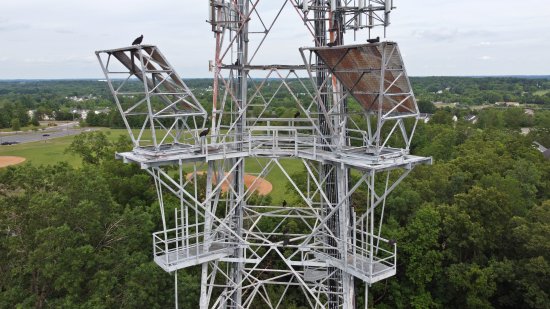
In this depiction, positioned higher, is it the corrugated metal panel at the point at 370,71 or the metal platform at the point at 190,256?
the corrugated metal panel at the point at 370,71

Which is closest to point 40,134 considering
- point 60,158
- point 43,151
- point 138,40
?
→ point 43,151

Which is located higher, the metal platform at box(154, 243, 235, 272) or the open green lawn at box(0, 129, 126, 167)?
the metal platform at box(154, 243, 235, 272)

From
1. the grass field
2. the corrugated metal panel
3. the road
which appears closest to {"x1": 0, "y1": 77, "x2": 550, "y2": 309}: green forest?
the corrugated metal panel

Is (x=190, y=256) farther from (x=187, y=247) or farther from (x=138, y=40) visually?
(x=138, y=40)

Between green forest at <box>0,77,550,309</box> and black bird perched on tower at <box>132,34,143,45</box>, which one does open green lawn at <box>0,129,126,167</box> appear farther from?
black bird perched on tower at <box>132,34,143,45</box>

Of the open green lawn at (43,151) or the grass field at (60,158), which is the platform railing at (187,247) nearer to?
the grass field at (60,158)

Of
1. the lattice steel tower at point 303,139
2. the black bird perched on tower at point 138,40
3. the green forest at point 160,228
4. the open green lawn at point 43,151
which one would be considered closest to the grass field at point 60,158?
the open green lawn at point 43,151

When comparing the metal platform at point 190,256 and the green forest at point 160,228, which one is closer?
the metal platform at point 190,256
